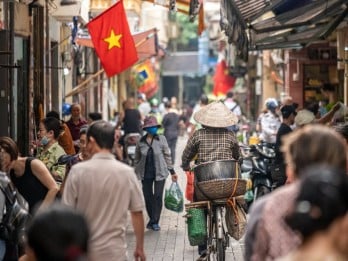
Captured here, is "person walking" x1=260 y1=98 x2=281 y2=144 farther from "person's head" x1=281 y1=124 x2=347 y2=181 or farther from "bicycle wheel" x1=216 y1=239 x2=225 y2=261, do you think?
"person's head" x1=281 y1=124 x2=347 y2=181

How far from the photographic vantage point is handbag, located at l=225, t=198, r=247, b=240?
11805 mm

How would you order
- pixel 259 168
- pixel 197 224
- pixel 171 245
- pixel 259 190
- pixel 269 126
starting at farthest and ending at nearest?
pixel 269 126 → pixel 259 168 → pixel 259 190 → pixel 171 245 → pixel 197 224

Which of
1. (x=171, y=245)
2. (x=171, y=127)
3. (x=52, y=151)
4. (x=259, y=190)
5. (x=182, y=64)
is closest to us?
(x=52, y=151)

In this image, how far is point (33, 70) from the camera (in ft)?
58.9

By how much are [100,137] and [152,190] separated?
8381mm

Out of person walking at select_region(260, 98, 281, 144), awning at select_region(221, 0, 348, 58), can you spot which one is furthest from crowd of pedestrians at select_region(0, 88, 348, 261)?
person walking at select_region(260, 98, 281, 144)

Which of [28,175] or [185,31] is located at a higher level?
[185,31]

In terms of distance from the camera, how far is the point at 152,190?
16.0 metres

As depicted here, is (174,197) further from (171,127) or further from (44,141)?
(171,127)

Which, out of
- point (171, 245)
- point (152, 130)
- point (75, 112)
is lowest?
point (171, 245)

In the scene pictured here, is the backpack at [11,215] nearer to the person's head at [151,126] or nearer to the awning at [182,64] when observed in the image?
the person's head at [151,126]

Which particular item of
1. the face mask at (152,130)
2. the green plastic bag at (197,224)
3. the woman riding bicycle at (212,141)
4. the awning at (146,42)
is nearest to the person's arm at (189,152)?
the woman riding bicycle at (212,141)

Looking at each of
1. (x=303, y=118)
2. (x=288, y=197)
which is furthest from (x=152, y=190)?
(x=288, y=197)

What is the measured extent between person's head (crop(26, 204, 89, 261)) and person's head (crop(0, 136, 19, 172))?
4505 mm
